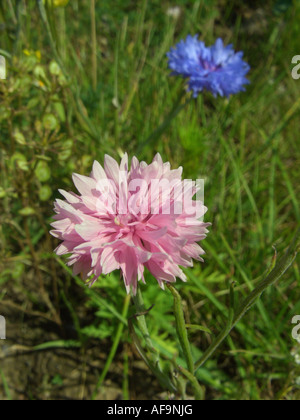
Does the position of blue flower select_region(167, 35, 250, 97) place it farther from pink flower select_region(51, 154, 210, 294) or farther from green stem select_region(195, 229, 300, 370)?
green stem select_region(195, 229, 300, 370)

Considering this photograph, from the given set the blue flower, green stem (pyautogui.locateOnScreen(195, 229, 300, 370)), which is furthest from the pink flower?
the blue flower

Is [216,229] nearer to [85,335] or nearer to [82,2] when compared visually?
[85,335]

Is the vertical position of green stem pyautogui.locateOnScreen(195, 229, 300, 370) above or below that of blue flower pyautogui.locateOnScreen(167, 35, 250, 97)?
below

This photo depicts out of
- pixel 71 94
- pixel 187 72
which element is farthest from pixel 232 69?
pixel 71 94

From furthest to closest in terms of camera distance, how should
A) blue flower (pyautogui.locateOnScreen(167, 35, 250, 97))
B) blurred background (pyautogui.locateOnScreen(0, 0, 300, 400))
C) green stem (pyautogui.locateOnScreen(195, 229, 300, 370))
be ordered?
blue flower (pyautogui.locateOnScreen(167, 35, 250, 97)) < blurred background (pyautogui.locateOnScreen(0, 0, 300, 400)) < green stem (pyautogui.locateOnScreen(195, 229, 300, 370))

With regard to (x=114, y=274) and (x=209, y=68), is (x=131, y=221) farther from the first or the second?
(x=209, y=68)

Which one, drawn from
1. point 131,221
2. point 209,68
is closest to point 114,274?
point 131,221
